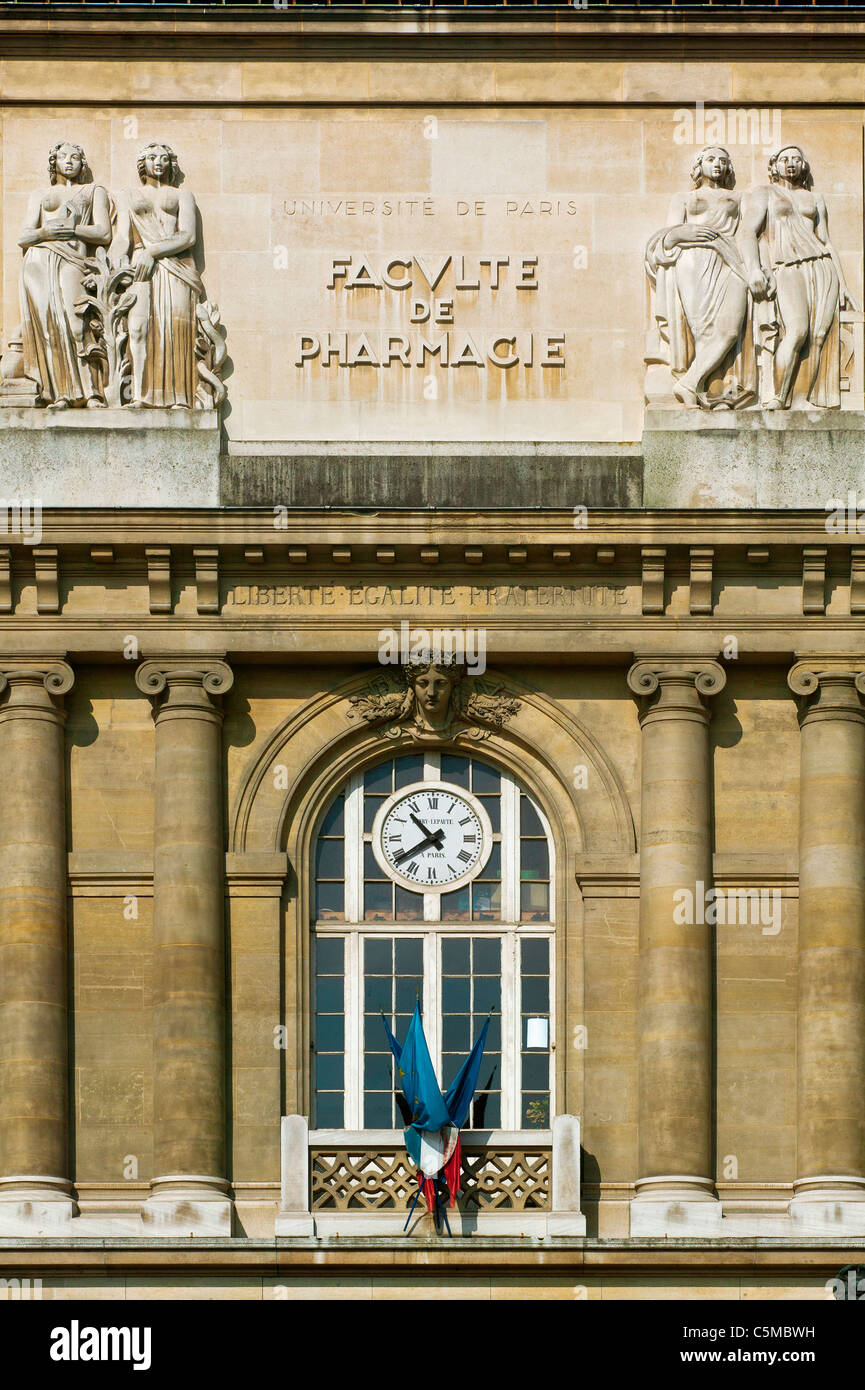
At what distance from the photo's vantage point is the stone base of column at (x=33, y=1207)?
4297 cm

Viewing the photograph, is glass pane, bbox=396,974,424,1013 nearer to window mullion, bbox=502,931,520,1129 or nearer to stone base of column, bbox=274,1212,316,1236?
window mullion, bbox=502,931,520,1129

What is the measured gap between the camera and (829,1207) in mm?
43156

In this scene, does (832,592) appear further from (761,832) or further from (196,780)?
(196,780)

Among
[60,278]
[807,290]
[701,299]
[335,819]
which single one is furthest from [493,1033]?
[60,278]

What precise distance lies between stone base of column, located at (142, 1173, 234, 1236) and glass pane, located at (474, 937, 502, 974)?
3.64 metres

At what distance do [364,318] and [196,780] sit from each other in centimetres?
532

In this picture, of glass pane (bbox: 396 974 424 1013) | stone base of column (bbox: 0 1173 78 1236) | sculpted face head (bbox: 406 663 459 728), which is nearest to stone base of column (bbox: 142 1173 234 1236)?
stone base of column (bbox: 0 1173 78 1236)

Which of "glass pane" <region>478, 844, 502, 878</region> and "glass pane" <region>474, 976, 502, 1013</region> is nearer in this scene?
"glass pane" <region>474, 976, 502, 1013</region>

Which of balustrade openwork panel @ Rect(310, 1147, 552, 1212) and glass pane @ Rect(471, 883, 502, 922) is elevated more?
glass pane @ Rect(471, 883, 502, 922)

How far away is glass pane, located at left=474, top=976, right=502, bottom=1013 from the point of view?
1759 inches

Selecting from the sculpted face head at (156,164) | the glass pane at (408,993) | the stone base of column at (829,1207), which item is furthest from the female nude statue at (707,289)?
the stone base of column at (829,1207)

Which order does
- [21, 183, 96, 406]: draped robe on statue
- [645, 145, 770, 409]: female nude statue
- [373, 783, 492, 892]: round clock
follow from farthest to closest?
[645, 145, 770, 409]: female nude statue, [21, 183, 96, 406]: draped robe on statue, [373, 783, 492, 892]: round clock

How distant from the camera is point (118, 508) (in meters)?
44.7

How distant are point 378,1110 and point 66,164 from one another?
33.8ft
